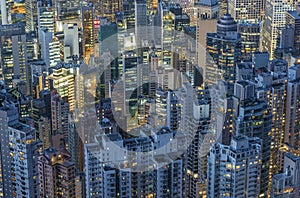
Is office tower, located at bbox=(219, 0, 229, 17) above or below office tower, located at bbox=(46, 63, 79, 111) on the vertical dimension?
above

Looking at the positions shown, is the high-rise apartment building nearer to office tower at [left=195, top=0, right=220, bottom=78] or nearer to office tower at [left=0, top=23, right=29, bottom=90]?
office tower at [left=0, top=23, right=29, bottom=90]

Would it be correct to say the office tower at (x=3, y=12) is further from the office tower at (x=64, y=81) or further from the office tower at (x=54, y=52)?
the office tower at (x=64, y=81)

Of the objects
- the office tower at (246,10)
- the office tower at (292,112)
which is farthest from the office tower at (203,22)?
the office tower at (292,112)

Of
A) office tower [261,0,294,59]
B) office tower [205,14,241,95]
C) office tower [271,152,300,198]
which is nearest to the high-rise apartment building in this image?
office tower [205,14,241,95]

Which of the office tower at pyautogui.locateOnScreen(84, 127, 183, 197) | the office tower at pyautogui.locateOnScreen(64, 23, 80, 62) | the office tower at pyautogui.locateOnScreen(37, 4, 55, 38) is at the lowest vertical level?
the office tower at pyautogui.locateOnScreen(84, 127, 183, 197)

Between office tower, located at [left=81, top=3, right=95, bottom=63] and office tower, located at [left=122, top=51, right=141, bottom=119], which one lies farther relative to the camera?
office tower, located at [left=81, top=3, right=95, bottom=63]

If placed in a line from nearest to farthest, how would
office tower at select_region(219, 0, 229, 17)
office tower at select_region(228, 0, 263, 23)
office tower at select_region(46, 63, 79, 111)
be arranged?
office tower at select_region(46, 63, 79, 111) < office tower at select_region(228, 0, 263, 23) < office tower at select_region(219, 0, 229, 17)

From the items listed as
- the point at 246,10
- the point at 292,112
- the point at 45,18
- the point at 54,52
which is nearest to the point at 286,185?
the point at 292,112
